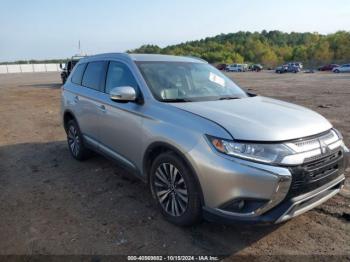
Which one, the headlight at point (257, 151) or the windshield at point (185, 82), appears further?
the windshield at point (185, 82)

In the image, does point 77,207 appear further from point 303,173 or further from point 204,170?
point 303,173

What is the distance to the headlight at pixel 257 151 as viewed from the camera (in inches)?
116

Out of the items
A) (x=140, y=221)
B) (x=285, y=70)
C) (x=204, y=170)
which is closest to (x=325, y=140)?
(x=204, y=170)

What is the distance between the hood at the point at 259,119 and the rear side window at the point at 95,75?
1.76 metres

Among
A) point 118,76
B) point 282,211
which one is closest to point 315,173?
point 282,211

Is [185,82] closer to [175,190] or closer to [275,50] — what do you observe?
[175,190]

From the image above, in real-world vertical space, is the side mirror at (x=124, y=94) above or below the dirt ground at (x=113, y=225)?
above

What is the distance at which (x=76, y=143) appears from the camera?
19.6 ft

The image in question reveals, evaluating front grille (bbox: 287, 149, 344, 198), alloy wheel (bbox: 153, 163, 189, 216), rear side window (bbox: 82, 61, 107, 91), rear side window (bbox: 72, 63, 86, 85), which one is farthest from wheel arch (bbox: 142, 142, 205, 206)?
rear side window (bbox: 72, 63, 86, 85)

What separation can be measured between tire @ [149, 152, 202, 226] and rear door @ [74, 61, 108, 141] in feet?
5.00

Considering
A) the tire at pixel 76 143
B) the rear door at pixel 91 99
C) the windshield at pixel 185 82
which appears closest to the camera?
the windshield at pixel 185 82

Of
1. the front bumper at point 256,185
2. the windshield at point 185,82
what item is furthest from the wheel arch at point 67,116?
the front bumper at point 256,185

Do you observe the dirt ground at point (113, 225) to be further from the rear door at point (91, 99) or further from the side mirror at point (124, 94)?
the side mirror at point (124, 94)

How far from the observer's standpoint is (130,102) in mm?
4098
